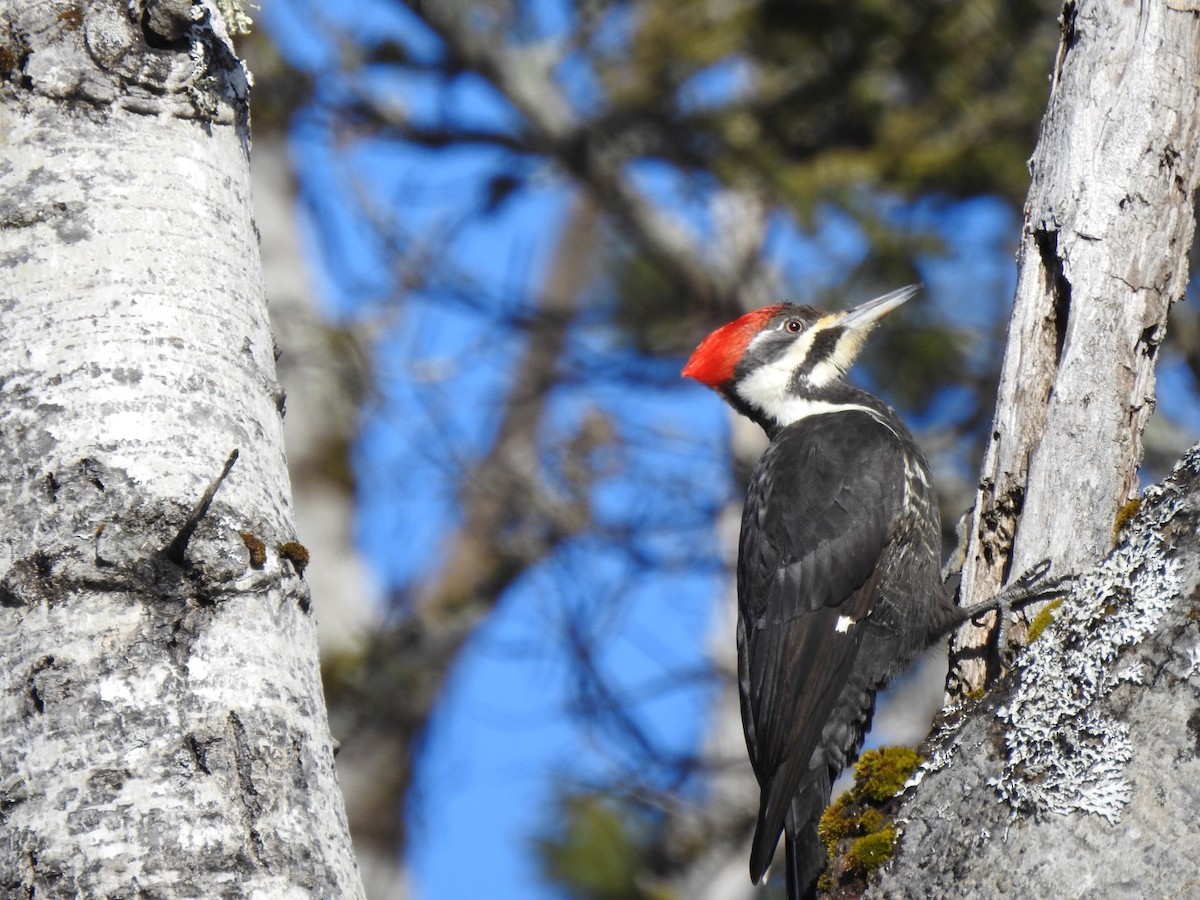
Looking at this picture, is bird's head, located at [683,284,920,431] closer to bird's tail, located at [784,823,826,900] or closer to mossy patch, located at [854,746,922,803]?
bird's tail, located at [784,823,826,900]

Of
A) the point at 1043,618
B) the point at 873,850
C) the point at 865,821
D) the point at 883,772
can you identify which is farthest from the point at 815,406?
the point at 873,850

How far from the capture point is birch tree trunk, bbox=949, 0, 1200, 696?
2439 mm

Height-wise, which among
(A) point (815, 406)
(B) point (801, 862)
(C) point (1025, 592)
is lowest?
(B) point (801, 862)

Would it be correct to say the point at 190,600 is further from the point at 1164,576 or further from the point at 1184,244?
the point at 1184,244

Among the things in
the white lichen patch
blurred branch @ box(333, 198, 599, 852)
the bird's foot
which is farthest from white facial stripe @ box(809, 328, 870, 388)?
blurred branch @ box(333, 198, 599, 852)

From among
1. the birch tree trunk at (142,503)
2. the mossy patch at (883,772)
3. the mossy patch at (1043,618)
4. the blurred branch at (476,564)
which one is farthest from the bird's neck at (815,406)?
the birch tree trunk at (142,503)

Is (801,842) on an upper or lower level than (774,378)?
lower

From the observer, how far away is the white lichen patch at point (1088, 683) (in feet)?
5.10

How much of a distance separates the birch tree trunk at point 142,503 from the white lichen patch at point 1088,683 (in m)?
0.83

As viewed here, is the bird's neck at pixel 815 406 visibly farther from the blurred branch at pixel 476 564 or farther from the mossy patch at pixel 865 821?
the blurred branch at pixel 476 564

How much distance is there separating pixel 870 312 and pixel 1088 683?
2404mm

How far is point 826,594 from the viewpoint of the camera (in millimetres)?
3264

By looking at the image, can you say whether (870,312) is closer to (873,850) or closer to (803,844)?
(803,844)

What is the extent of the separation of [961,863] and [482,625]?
19.9ft
